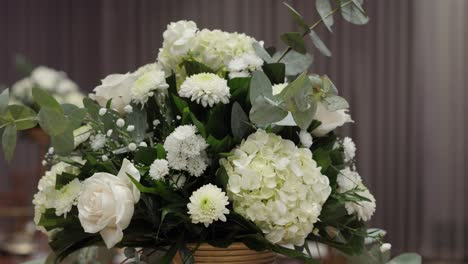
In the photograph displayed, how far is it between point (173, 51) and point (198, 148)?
19 centimetres

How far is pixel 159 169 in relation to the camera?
917 millimetres

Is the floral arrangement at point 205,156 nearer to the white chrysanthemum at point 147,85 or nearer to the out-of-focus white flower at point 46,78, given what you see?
the white chrysanthemum at point 147,85

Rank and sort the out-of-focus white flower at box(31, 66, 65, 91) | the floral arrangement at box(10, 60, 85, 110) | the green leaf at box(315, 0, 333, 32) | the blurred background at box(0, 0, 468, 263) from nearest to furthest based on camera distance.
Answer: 1. the green leaf at box(315, 0, 333, 32)
2. the floral arrangement at box(10, 60, 85, 110)
3. the out-of-focus white flower at box(31, 66, 65, 91)
4. the blurred background at box(0, 0, 468, 263)

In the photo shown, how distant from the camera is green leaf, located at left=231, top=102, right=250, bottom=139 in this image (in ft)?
3.10

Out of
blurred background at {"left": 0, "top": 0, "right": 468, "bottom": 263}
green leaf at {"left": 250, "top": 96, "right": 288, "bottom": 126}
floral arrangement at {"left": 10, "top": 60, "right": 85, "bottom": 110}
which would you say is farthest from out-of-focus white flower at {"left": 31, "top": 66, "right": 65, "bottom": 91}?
green leaf at {"left": 250, "top": 96, "right": 288, "bottom": 126}

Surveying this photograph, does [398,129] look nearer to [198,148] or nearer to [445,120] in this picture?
[445,120]

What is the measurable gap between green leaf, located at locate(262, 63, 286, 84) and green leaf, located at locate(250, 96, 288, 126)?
15 centimetres

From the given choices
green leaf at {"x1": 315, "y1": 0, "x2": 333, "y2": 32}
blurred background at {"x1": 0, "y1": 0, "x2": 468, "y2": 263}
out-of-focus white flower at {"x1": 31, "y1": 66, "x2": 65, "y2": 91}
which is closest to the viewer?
green leaf at {"x1": 315, "y1": 0, "x2": 333, "y2": 32}

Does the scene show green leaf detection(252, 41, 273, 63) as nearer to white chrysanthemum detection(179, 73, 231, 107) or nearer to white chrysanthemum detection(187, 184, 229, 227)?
white chrysanthemum detection(179, 73, 231, 107)

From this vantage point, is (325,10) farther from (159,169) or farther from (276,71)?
(159,169)

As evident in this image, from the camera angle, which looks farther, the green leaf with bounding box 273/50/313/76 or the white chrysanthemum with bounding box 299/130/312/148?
the green leaf with bounding box 273/50/313/76

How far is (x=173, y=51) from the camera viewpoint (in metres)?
1.06

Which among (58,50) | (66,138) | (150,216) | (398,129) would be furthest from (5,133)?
(58,50)

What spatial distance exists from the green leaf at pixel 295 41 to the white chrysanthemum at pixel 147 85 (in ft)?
0.58
